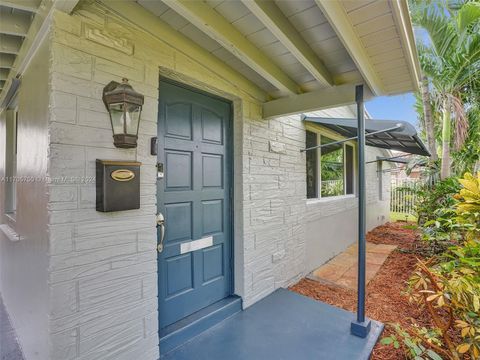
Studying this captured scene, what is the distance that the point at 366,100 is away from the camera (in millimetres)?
2736

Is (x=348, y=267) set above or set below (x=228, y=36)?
below

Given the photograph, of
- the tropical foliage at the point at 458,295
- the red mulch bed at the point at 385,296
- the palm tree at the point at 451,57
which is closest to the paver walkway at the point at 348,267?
the red mulch bed at the point at 385,296

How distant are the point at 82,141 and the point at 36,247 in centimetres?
92

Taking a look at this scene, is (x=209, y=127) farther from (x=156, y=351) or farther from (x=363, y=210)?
(x=156, y=351)

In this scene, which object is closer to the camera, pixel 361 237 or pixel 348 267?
pixel 361 237

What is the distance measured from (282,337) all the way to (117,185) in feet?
7.19

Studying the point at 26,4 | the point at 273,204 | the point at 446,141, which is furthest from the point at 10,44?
the point at 446,141

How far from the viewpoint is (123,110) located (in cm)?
179

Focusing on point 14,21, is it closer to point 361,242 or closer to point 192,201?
point 192,201

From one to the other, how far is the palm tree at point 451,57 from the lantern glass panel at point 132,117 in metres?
5.37

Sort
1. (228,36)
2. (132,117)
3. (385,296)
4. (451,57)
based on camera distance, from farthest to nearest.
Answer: (451,57)
(385,296)
(228,36)
(132,117)

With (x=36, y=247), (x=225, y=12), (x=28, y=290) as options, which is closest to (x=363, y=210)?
(x=225, y=12)

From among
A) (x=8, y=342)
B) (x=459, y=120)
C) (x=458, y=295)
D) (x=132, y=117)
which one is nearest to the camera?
(x=458, y=295)

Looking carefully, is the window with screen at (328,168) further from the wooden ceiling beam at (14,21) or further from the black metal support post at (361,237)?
the wooden ceiling beam at (14,21)
